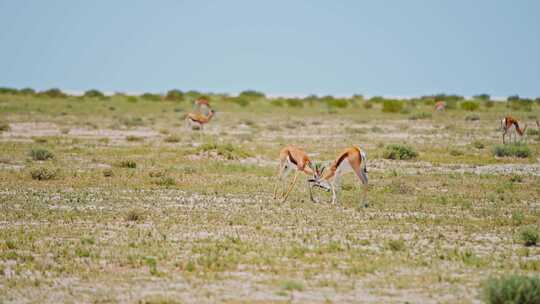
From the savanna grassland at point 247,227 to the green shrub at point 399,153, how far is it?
190mm

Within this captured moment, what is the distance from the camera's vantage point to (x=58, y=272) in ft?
35.9

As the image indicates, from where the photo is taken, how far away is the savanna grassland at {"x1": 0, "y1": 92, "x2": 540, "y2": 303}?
34.0 feet

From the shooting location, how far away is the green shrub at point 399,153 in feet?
86.2

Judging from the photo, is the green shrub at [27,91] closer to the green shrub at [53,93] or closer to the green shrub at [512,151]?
the green shrub at [53,93]

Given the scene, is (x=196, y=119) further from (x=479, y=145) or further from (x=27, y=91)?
(x=27, y=91)

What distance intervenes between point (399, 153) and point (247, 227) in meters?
13.0

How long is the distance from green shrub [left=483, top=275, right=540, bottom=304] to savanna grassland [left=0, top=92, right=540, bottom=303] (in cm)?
51

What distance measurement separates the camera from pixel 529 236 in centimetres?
1287

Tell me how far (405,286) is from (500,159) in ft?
55.5

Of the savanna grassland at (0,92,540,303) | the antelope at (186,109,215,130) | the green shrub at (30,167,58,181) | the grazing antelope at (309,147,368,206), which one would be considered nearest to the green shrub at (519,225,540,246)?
the savanna grassland at (0,92,540,303)

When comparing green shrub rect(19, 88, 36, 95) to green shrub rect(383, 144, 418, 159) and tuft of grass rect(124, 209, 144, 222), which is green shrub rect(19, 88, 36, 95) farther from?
tuft of grass rect(124, 209, 144, 222)

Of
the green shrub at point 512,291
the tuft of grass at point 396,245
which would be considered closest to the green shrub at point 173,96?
the tuft of grass at point 396,245

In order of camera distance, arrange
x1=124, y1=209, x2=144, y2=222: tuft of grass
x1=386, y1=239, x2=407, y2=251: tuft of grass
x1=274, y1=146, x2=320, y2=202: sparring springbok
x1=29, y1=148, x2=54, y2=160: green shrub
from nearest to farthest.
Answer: x1=386, y1=239, x2=407, y2=251: tuft of grass < x1=124, y1=209, x2=144, y2=222: tuft of grass < x1=274, y1=146, x2=320, y2=202: sparring springbok < x1=29, y1=148, x2=54, y2=160: green shrub

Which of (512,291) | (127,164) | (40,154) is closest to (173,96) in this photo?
(40,154)
